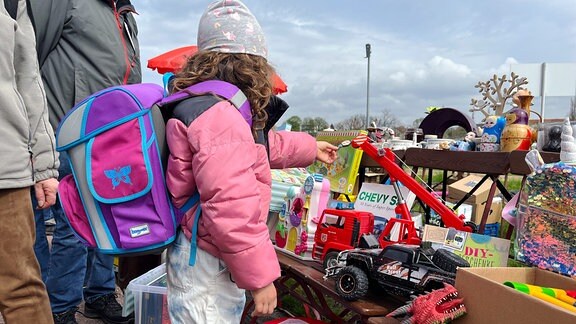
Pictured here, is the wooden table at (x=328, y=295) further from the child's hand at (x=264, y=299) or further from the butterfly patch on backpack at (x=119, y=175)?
the butterfly patch on backpack at (x=119, y=175)

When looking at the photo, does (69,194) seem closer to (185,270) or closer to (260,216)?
(185,270)

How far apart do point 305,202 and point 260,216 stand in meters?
1.14

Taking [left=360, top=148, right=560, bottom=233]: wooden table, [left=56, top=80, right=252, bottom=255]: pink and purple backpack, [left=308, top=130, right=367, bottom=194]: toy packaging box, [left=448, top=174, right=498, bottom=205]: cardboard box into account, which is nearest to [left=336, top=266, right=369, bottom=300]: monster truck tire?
[left=56, top=80, right=252, bottom=255]: pink and purple backpack

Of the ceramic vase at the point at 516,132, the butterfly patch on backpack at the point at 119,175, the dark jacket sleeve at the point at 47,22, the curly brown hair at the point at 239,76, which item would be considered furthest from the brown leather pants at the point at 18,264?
the ceramic vase at the point at 516,132

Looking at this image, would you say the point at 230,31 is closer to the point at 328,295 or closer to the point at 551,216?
the point at 328,295

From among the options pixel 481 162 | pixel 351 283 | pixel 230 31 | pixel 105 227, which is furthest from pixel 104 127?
pixel 481 162

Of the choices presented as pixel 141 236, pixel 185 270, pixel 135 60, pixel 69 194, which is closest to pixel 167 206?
pixel 141 236

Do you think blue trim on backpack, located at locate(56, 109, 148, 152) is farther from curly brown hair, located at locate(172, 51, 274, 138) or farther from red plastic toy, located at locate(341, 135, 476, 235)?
red plastic toy, located at locate(341, 135, 476, 235)

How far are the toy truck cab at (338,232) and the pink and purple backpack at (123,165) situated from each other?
937mm

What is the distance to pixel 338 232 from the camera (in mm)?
2225

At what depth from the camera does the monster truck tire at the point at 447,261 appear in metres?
1.58

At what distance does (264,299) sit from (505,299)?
26.2 inches

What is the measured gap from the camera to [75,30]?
2.29 m

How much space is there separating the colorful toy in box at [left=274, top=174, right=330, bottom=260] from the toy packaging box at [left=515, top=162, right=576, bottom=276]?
1.04m
